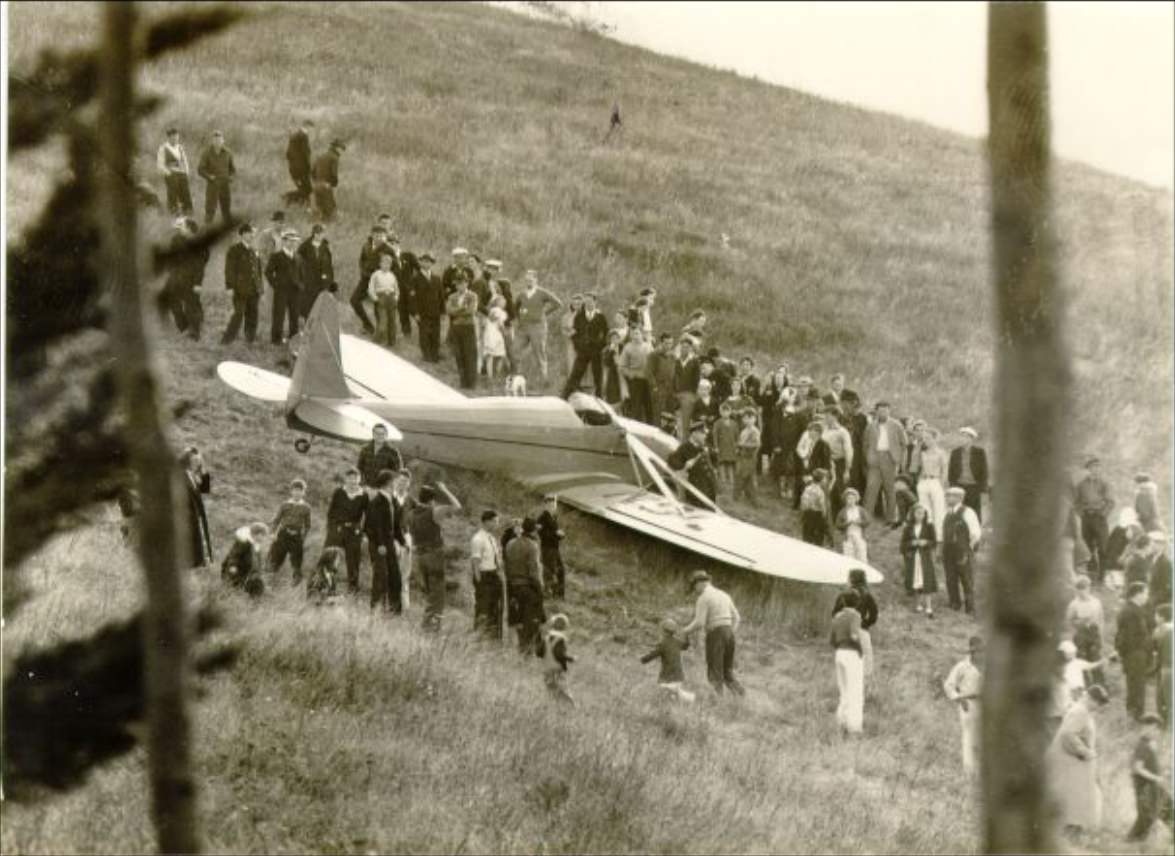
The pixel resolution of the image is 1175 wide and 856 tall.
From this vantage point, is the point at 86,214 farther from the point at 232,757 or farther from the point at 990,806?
the point at 990,806

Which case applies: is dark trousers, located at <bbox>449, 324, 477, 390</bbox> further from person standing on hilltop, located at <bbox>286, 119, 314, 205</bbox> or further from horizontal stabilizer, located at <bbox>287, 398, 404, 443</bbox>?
person standing on hilltop, located at <bbox>286, 119, 314, 205</bbox>

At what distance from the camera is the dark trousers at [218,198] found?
7.70m

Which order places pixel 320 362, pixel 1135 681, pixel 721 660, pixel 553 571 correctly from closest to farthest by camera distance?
pixel 1135 681 < pixel 721 660 < pixel 553 571 < pixel 320 362

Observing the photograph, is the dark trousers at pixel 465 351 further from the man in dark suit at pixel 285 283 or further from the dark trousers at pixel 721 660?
the dark trousers at pixel 721 660

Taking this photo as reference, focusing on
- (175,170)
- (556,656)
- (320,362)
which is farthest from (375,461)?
(175,170)

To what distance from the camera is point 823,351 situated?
8.44 m

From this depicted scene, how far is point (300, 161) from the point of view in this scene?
8.13m

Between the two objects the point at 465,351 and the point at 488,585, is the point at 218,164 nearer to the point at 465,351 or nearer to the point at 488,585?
the point at 465,351

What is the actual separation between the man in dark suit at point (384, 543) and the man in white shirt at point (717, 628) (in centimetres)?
149

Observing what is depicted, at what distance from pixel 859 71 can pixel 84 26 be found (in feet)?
12.8

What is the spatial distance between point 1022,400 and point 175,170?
171 inches

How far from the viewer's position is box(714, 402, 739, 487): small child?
8.63 m

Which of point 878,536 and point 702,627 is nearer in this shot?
point 702,627

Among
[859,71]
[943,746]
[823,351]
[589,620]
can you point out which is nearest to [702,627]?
[589,620]
